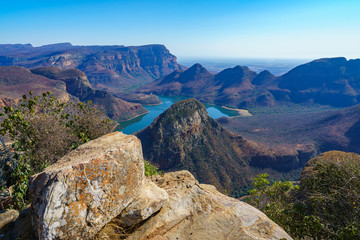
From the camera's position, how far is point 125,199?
5949 millimetres

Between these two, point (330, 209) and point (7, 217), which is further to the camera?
point (330, 209)

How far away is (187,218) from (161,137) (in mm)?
59659

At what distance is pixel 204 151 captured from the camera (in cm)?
6544

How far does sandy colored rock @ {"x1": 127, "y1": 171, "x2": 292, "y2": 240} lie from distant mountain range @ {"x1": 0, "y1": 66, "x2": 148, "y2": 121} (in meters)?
110

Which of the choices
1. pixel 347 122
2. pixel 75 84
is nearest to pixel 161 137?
pixel 347 122

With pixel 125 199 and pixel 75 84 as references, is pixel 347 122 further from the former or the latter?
pixel 75 84

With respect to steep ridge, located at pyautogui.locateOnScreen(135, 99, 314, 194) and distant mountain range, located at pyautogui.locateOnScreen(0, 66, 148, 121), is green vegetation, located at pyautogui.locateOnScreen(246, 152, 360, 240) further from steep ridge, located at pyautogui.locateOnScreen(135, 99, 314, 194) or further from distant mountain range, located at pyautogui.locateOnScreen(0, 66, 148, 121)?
distant mountain range, located at pyautogui.locateOnScreen(0, 66, 148, 121)

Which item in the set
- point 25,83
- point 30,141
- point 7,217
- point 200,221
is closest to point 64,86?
point 25,83

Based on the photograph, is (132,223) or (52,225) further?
(132,223)

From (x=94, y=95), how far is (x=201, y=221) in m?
144

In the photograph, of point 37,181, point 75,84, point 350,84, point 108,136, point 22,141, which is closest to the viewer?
point 37,181

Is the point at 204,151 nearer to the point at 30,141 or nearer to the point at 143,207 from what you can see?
the point at 30,141

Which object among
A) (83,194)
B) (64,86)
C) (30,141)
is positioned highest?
(83,194)

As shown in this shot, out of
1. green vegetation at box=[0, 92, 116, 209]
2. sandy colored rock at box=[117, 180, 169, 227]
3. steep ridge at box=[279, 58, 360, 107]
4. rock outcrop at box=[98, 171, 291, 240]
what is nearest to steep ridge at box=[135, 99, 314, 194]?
green vegetation at box=[0, 92, 116, 209]
